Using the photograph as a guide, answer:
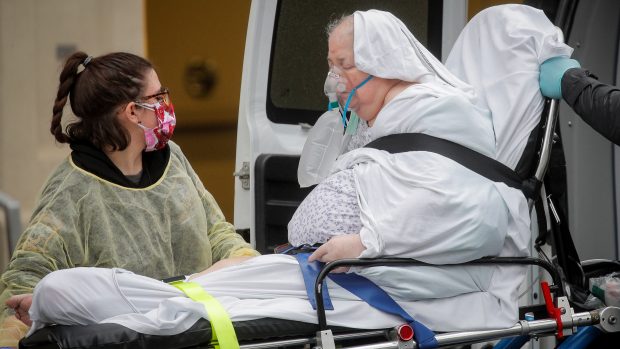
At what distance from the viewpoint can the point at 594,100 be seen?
3.29 m

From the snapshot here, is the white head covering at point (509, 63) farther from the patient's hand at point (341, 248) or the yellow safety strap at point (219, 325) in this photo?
the yellow safety strap at point (219, 325)

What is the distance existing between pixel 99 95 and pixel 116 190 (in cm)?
31

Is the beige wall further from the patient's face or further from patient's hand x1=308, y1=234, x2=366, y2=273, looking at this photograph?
patient's hand x1=308, y1=234, x2=366, y2=273

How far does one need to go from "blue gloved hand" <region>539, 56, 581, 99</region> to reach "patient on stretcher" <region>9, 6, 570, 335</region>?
0.57 ft

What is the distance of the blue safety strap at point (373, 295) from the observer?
3.05m

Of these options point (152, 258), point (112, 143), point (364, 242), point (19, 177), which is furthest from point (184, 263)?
point (19, 177)

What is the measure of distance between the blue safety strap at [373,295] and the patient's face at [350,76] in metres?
0.57

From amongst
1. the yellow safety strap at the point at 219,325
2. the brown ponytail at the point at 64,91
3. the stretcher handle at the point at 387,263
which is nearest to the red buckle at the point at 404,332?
the stretcher handle at the point at 387,263

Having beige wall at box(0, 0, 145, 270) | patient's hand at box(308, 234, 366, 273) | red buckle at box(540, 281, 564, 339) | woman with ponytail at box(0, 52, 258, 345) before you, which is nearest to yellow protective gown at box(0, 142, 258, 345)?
woman with ponytail at box(0, 52, 258, 345)

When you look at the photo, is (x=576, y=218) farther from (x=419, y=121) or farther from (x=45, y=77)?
(x=45, y=77)

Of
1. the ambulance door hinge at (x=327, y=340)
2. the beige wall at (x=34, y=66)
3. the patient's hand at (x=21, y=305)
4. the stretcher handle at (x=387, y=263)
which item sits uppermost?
the stretcher handle at (x=387, y=263)

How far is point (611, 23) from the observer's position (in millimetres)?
4176

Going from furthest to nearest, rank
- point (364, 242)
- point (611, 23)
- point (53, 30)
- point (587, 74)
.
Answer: point (53, 30) < point (611, 23) < point (587, 74) < point (364, 242)

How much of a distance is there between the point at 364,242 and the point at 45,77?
4941 millimetres
